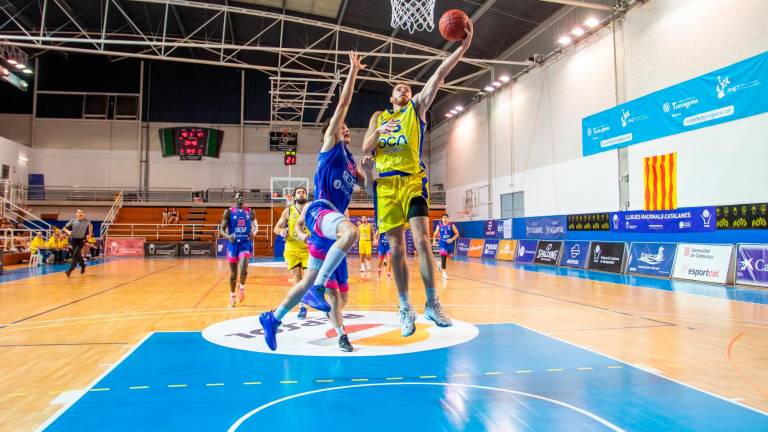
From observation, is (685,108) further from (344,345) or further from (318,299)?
(318,299)

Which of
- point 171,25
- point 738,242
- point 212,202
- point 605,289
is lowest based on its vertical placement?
point 605,289

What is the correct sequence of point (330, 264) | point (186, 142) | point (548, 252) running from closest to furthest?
point (330, 264), point (548, 252), point (186, 142)

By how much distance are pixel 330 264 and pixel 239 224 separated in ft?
14.6

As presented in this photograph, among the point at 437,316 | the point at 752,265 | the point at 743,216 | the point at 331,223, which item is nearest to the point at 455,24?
the point at 331,223

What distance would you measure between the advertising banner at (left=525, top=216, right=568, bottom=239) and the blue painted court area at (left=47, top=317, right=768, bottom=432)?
1510 centimetres

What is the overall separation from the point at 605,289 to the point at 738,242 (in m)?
4.18

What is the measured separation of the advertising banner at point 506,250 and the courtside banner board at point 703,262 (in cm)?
872

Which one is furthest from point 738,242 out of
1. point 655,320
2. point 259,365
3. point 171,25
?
point 171,25

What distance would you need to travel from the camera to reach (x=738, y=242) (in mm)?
11688

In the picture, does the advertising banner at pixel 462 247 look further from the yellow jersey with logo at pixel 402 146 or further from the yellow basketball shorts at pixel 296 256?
the yellow jersey with logo at pixel 402 146

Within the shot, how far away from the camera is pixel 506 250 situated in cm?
2219

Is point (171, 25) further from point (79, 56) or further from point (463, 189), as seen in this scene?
point (463, 189)

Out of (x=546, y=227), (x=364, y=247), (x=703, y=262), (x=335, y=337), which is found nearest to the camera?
(x=335, y=337)

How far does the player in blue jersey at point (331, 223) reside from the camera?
12.8ft
